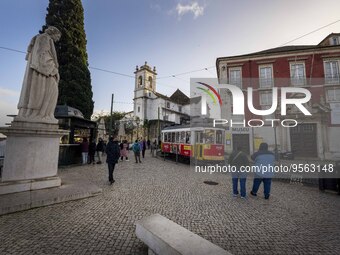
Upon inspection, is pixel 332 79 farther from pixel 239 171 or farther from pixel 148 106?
pixel 148 106

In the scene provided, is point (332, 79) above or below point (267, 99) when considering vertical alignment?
above

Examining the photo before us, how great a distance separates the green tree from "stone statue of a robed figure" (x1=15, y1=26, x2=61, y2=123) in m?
15.0

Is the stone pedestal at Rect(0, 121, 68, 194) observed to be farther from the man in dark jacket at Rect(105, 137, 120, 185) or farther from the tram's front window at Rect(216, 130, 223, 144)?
the tram's front window at Rect(216, 130, 223, 144)

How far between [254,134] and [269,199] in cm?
1616

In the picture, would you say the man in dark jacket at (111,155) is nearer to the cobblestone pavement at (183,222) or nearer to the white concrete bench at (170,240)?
the cobblestone pavement at (183,222)

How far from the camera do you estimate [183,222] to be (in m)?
3.81

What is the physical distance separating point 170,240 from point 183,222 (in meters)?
1.76

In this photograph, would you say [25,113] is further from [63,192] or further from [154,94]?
[154,94]

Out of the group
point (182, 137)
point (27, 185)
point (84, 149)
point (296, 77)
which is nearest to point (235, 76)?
point (296, 77)

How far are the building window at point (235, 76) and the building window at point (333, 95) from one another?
9.44 m

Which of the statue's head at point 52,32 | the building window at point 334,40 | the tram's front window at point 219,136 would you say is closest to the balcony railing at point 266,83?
the building window at point 334,40

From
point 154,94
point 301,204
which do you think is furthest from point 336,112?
point 154,94

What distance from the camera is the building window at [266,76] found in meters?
21.6

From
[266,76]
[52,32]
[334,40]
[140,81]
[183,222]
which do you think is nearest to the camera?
[183,222]
